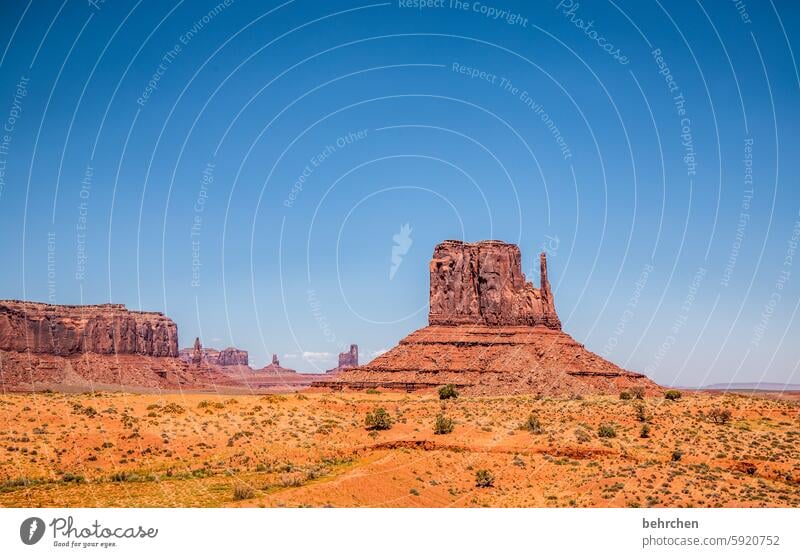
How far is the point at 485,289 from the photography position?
433 ft

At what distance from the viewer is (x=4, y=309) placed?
163 metres

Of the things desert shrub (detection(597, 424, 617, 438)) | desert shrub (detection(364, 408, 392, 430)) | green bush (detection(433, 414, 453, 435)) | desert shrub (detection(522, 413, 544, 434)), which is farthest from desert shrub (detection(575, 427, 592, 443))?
desert shrub (detection(364, 408, 392, 430))

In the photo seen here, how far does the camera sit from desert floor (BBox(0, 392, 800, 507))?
2997 cm

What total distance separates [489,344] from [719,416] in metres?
67.1

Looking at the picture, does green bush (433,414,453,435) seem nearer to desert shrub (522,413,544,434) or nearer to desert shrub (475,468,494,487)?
desert shrub (522,413,544,434)

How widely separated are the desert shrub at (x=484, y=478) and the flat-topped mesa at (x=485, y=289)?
9601 cm

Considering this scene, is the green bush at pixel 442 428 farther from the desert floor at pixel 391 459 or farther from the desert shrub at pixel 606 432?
the desert shrub at pixel 606 432

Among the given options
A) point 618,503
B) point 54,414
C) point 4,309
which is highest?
point 4,309

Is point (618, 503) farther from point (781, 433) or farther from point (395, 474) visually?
point (781, 433)

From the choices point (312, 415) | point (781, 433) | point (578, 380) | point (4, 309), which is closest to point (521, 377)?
point (578, 380)

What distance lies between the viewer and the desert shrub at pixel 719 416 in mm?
49812

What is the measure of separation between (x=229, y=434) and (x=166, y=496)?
643 inches
